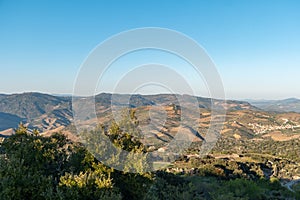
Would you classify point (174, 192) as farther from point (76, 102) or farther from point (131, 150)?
point (76, 102)

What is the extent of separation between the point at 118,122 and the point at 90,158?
3.32 meters

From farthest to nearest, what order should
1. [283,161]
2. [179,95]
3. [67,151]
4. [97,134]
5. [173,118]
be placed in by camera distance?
1. [283,161]
2. [67,151]
3. [173,118]
4. [97,134]
5. [179,95]

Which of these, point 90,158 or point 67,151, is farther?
point 67,151

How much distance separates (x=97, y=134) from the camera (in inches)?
703

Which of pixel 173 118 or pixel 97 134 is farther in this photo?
pixel 173 118

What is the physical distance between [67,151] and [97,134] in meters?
9.76

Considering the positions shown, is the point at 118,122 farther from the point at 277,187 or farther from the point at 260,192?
the point at 277,187

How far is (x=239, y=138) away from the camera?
7347 inches

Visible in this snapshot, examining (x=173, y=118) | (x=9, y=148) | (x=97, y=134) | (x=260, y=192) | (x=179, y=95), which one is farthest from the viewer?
(x=260, y=192)

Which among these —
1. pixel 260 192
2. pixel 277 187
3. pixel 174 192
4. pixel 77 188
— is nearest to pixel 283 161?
pixel 277 187

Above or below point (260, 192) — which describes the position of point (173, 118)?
above

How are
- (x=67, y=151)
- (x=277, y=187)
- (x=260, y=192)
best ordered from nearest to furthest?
(x=67, y=151) → (x=260, y=192) → (x=277, y=187)

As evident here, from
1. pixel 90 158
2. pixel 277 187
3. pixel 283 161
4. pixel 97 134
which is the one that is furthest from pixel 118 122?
pixel 283 161

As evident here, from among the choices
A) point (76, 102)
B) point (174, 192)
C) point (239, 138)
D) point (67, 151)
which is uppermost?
point (76, 102)
